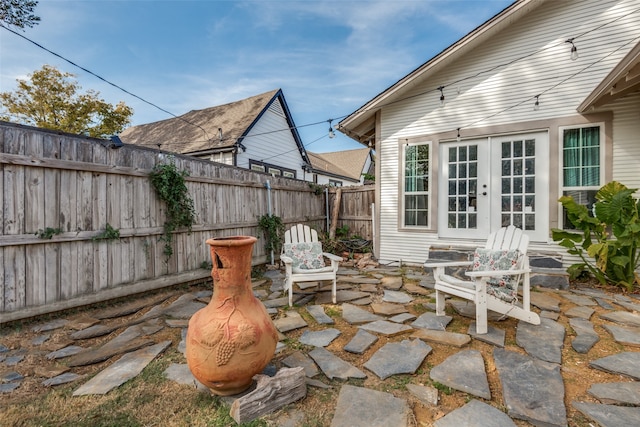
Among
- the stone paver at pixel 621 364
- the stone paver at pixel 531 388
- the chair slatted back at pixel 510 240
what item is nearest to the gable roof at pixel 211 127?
the chair slatted back at pixel 510 240

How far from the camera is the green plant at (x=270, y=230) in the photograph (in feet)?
17.5

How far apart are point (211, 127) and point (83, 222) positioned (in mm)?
8088

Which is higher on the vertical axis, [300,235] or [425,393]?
[300,235]

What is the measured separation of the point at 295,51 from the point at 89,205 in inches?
302

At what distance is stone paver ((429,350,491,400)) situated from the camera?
5.88ft

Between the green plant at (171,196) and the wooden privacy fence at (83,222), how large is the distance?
73 millimetres

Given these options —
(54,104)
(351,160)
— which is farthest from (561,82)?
(351,160)

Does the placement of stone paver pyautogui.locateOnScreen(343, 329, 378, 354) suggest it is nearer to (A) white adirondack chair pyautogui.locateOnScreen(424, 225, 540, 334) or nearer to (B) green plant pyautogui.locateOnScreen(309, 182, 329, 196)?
(A) white adirondack chair pyautogui.locateOnScreen(424, 225, 540, 334)

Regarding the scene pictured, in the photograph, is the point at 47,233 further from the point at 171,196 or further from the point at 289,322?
the point at 289,322

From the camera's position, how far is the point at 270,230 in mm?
5402

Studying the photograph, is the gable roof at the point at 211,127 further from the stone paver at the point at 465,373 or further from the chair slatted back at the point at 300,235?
the stone paver at the point at 465,373

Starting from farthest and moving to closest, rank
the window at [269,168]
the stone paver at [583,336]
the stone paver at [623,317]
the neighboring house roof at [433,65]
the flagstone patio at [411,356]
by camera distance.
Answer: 1. the window at [269,168]
2. the neighboring house roof at [433,65]
3. the stone paver at [623,317]
4. the stone paver at [583,336]
5. the flagstone patio at [411,356]

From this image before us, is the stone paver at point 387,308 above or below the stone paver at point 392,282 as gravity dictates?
below

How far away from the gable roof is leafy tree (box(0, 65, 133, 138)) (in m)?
1.84
